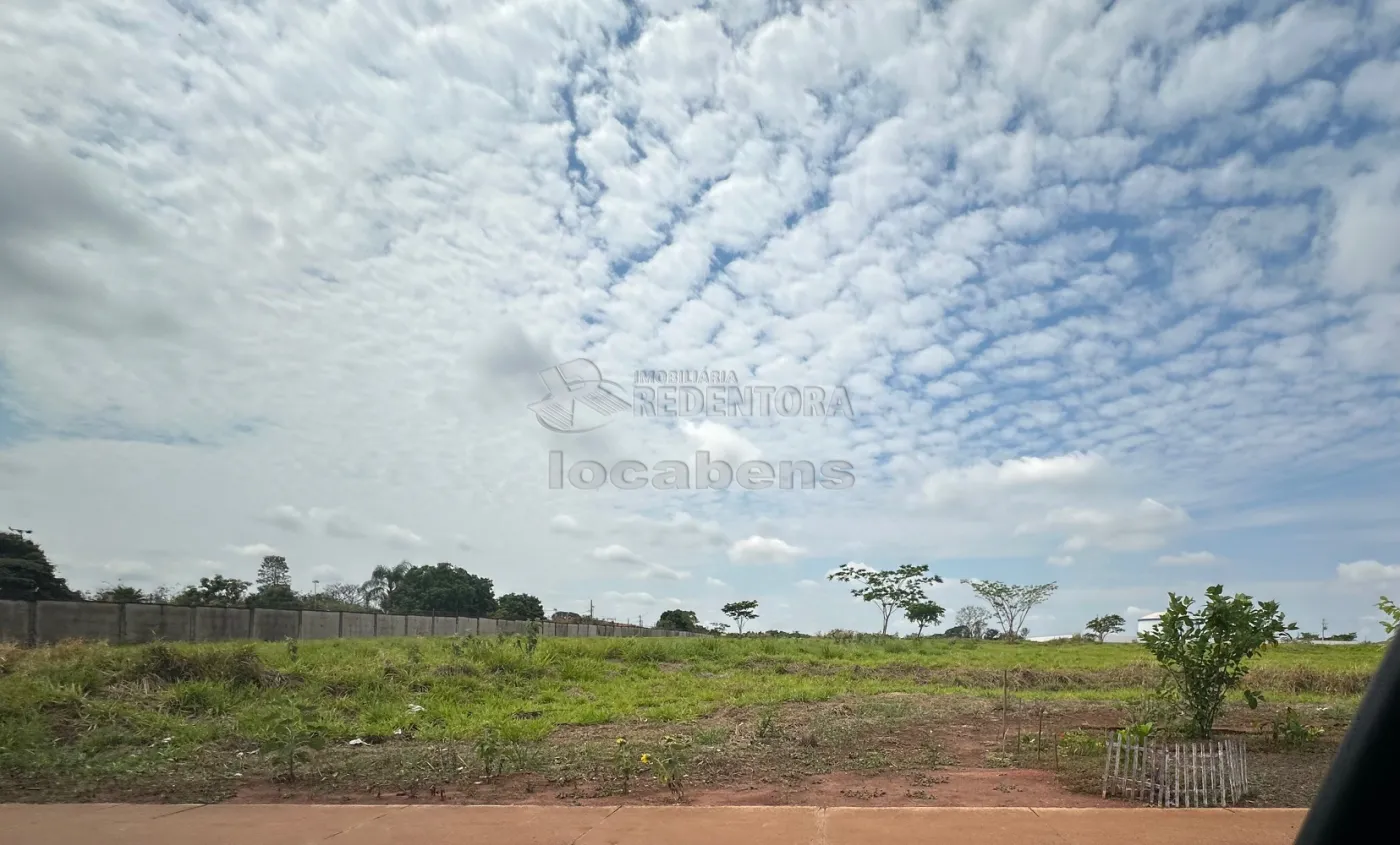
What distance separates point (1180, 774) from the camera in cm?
720

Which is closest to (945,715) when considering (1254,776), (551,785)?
(1254,776)

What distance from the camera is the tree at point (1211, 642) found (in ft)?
28.0

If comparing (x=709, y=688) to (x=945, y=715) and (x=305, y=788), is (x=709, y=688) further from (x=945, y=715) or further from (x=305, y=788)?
(x=305, y=788)

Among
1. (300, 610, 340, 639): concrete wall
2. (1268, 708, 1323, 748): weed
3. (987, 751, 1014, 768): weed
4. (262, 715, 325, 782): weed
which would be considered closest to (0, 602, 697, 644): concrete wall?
(300, 610, 340, 639): concrete wall

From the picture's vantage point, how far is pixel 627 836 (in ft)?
19.5

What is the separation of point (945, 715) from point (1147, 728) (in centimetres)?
625

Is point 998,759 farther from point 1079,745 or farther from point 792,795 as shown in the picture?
point 792,795

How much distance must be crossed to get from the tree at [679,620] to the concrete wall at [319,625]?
36.0 m

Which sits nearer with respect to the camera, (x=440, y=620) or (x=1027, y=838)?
(x=1027, y=838)

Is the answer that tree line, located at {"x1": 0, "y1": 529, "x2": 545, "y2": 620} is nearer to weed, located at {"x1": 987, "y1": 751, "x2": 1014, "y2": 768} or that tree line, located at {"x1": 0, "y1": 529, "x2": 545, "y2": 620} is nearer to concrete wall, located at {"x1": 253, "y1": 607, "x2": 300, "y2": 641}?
concrete wall, located at {"x1": 253, "y1": 607, "x2": 300, "y2": 641}

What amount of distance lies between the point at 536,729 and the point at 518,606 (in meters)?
56.0

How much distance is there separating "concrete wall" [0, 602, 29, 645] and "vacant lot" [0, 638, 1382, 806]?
24.8ft

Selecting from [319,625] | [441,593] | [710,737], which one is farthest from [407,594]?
[710,737]

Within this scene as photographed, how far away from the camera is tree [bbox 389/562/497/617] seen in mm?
60438
